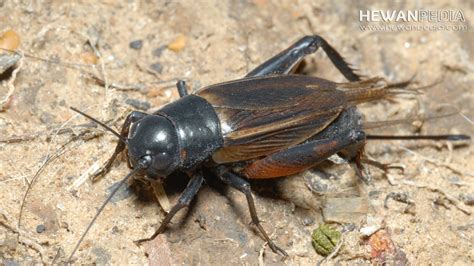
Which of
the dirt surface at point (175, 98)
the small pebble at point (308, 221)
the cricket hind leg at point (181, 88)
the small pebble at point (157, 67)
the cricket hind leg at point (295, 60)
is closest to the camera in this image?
the dirt surface at point (175, 98)

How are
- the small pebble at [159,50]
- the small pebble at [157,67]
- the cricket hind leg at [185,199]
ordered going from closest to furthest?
the cricket hind leg at [185,199] < the small pebble at [157,67] < the small pebble at [159,50]

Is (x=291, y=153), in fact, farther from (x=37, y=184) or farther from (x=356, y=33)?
(x=356, y=33)

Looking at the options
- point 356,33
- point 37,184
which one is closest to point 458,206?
point 356,33

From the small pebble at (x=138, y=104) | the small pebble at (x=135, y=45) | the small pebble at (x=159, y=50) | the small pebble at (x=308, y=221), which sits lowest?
the small pebble at (x=308, y=221)
